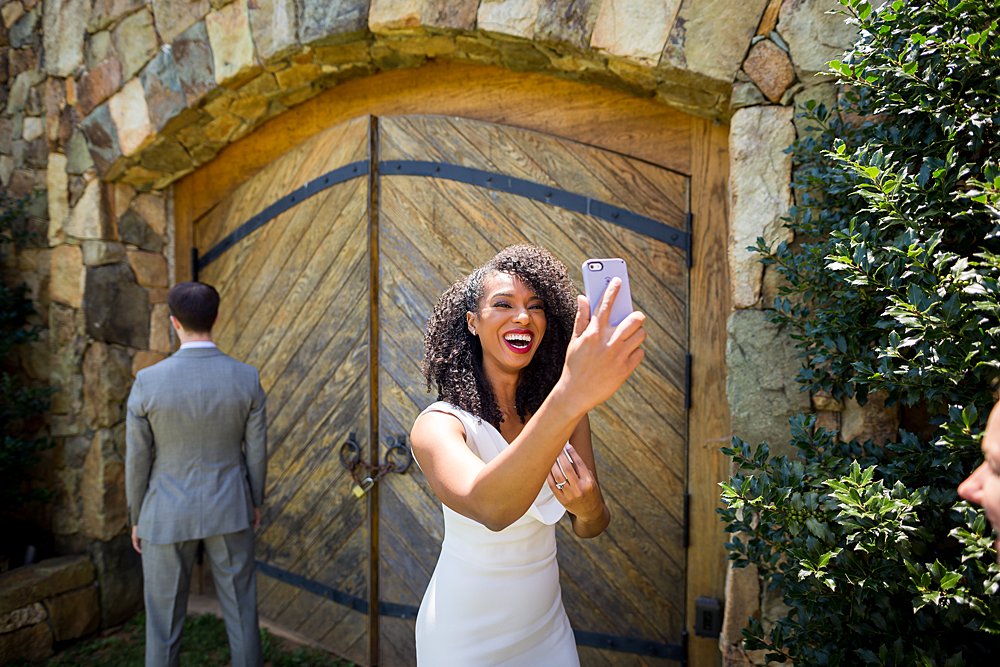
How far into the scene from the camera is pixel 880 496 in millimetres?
1459

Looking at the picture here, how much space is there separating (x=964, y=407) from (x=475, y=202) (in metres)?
1.91

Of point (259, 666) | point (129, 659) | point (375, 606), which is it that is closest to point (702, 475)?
point (375, 606)

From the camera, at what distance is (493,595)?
1617 millimetres

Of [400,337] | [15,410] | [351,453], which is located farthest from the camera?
[15,410]

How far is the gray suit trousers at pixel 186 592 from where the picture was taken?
2770mm

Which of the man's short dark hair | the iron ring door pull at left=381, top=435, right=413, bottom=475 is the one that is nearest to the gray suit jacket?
the man's short dark hair

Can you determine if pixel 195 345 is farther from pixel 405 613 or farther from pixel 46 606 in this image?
pixel 46 606

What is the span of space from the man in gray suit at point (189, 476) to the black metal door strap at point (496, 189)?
77 cm

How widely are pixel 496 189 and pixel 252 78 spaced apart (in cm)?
126

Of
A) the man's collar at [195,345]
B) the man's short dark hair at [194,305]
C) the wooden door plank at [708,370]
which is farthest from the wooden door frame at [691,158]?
the man's collar at [195,345]

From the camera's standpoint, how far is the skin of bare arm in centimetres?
108

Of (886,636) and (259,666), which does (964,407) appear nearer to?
(886,636)

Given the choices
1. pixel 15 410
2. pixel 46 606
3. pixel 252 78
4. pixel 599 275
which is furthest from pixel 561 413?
pixel 15 410

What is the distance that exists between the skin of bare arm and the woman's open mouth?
435 mm
